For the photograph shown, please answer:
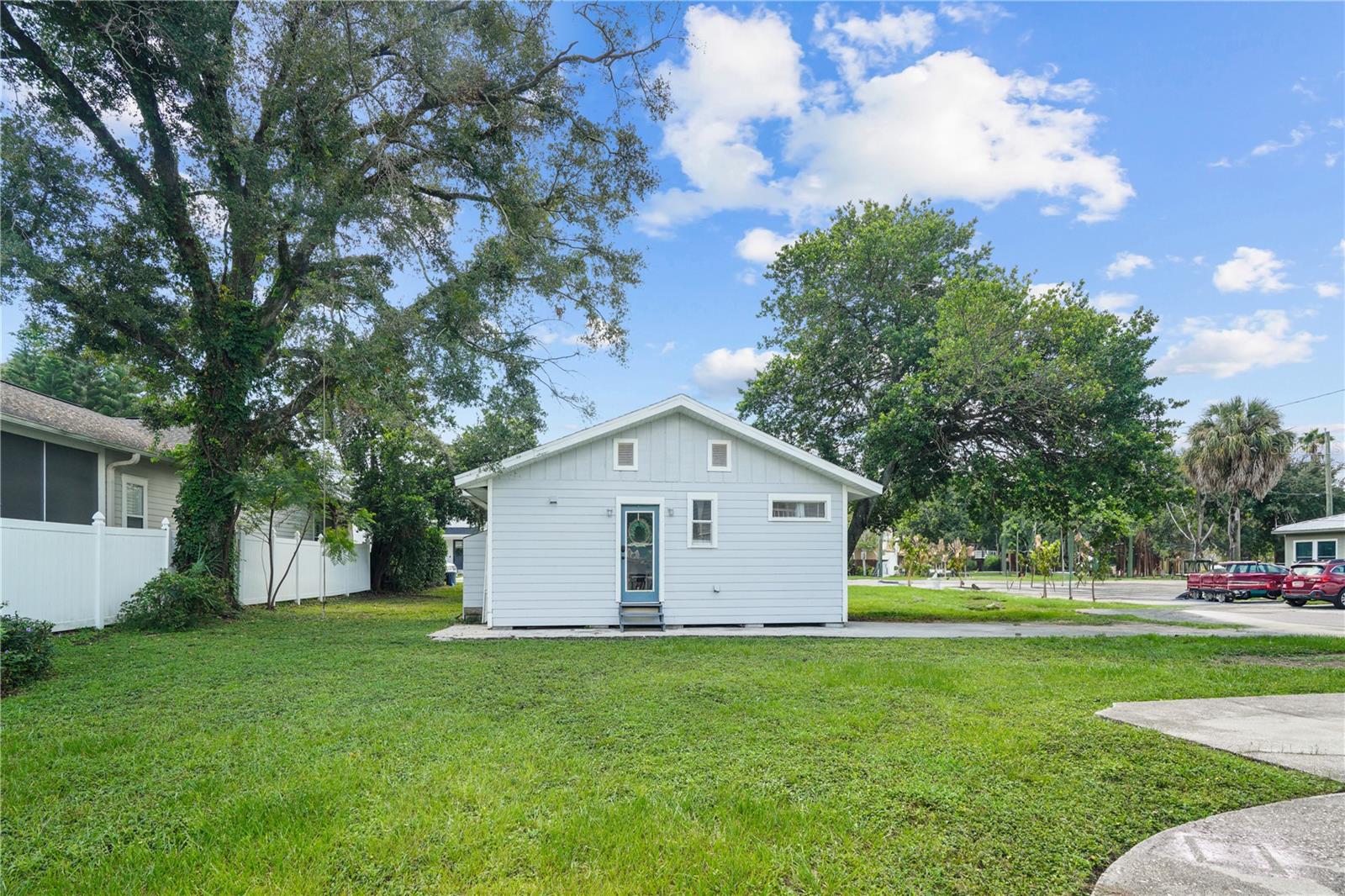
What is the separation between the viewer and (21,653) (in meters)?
6.78

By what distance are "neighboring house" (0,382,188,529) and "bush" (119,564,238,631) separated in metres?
2.73

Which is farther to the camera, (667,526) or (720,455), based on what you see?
(720,455)

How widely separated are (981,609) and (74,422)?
2053cm

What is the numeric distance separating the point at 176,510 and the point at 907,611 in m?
15.5

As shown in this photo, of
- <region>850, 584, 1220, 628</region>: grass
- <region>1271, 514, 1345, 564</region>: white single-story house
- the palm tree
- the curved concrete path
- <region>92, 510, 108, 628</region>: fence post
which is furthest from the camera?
the palm tree

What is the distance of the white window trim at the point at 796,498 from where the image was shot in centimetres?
1300

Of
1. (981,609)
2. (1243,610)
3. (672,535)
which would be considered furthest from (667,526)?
(1243,610)

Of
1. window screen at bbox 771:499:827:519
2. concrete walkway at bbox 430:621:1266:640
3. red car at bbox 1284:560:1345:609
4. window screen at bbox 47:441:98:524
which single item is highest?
window screen at bbox 47:441:98:524

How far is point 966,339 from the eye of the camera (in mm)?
14641

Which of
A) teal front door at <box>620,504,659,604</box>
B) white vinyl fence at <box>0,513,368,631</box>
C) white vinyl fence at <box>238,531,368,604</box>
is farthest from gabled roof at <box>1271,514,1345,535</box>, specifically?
white vinyl fence at <box>0,513,368,631</box>

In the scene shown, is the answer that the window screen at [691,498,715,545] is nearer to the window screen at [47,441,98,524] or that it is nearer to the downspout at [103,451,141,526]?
the downspout at [103,451,141,526]

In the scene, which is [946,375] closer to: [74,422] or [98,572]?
[98,572]

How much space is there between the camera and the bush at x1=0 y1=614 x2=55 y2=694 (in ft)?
21.6

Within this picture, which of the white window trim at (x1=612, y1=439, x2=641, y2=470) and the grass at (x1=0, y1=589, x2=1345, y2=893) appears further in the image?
the white window trim at (x1=612, y1=439, x2=641, y2=470)
